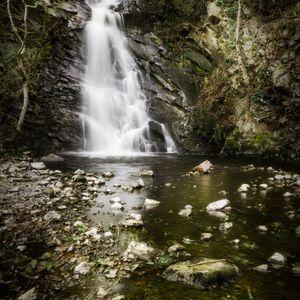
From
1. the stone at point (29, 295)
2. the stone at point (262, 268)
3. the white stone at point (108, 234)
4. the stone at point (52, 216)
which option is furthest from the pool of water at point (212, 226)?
the stone at point (29, 295)

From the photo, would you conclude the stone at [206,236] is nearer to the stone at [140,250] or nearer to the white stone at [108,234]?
the stone at [140,250]

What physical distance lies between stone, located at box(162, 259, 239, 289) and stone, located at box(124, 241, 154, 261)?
59 cm

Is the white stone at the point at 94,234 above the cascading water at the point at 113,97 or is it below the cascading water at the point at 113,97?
below

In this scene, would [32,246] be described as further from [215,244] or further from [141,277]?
[215,244]

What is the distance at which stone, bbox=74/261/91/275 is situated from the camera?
4.25 metres

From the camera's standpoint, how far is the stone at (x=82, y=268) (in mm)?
4246

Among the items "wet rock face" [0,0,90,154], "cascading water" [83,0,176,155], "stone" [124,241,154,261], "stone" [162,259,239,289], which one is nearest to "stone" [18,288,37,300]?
"stone" [124,241,154,261]

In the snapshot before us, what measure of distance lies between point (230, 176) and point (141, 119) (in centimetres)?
810

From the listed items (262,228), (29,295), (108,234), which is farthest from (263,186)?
(29,295)

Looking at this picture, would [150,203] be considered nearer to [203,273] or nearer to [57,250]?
[57,250]

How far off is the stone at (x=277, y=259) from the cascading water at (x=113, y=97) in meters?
12.6

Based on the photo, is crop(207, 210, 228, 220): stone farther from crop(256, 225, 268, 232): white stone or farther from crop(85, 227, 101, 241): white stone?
crop(85, 227, 101, 241): white stone

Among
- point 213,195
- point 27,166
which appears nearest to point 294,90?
point 213,195

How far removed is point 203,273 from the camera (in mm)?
4062
